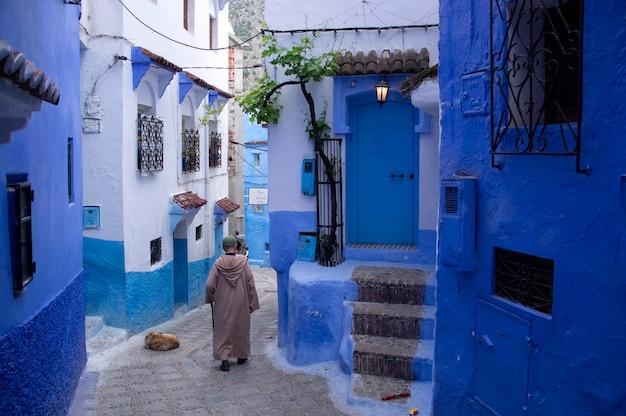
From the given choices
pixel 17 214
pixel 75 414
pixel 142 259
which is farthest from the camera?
pixel 142 259

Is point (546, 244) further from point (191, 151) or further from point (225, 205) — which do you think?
point (225, 205)

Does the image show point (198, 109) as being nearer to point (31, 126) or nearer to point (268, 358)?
point (268, 358)

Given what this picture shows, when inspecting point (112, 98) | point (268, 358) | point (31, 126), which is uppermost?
point (112, 98)

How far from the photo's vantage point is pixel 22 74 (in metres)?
3.03

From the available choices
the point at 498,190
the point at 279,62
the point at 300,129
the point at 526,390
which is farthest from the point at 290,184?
the point at 526,390

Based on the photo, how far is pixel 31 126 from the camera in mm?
5496

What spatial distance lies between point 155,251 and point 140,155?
7.06 ft

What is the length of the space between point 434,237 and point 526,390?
5.25 metres

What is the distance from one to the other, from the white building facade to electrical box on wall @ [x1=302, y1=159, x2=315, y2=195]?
2980 millimetres

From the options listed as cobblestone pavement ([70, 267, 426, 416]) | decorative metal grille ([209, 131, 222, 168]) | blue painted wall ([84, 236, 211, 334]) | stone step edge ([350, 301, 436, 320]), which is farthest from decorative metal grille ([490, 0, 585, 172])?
decorative metal grille ([209, 131, 222, 168])

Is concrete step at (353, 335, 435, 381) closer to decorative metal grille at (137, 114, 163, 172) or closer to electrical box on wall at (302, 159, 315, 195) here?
electrical box on wall at (302, 159, 315, 195)

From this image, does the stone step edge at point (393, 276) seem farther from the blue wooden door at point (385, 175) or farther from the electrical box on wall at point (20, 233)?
the electrical box on wall at point (20, 233)

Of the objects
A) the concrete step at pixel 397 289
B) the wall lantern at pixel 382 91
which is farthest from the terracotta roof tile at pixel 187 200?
the concrete step at pixel 397 289

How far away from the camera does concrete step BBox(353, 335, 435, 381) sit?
23.9 feet
